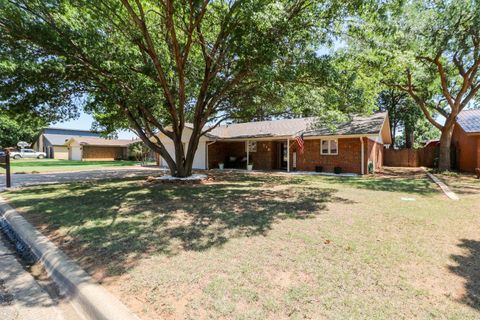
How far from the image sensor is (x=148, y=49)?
977 cm

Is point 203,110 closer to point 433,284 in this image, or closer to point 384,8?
point 384,8

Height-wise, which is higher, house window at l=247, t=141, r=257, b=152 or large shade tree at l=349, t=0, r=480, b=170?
large shade tree at l=349, t=0, r=480, b=170

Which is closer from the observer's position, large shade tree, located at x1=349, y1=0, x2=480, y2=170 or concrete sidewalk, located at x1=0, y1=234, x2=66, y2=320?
concrete sidewalk, located at x1=0, y1=234, x2=66, y2=320

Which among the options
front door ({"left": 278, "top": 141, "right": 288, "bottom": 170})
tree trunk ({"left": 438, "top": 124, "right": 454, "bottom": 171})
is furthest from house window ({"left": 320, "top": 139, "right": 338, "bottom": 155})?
tree trunk ({"left": 438, "top": 124, "right": 454, "bottom": 171})

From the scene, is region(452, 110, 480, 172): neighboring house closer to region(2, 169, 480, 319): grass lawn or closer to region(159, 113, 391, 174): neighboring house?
region(159, 113, 391, 174): neighboring house

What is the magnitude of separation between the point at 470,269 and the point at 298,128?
1636cm

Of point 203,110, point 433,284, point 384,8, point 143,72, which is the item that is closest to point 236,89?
point 203,110

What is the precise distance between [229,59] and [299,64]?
9.19 ft

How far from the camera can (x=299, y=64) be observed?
8641mm

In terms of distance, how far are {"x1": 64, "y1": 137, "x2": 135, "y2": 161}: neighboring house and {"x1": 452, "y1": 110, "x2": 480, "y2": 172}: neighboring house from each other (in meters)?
40.5

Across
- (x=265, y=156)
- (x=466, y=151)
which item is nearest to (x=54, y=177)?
(x=265, y=156)

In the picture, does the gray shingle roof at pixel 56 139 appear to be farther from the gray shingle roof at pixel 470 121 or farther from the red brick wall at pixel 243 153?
the gray shingle roof at pixel 470 121

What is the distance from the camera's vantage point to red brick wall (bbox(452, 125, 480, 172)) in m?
17.6

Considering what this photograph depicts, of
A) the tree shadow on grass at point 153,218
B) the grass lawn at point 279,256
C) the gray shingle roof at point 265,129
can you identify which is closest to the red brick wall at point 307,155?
the gray shingle roof at point 265,129
